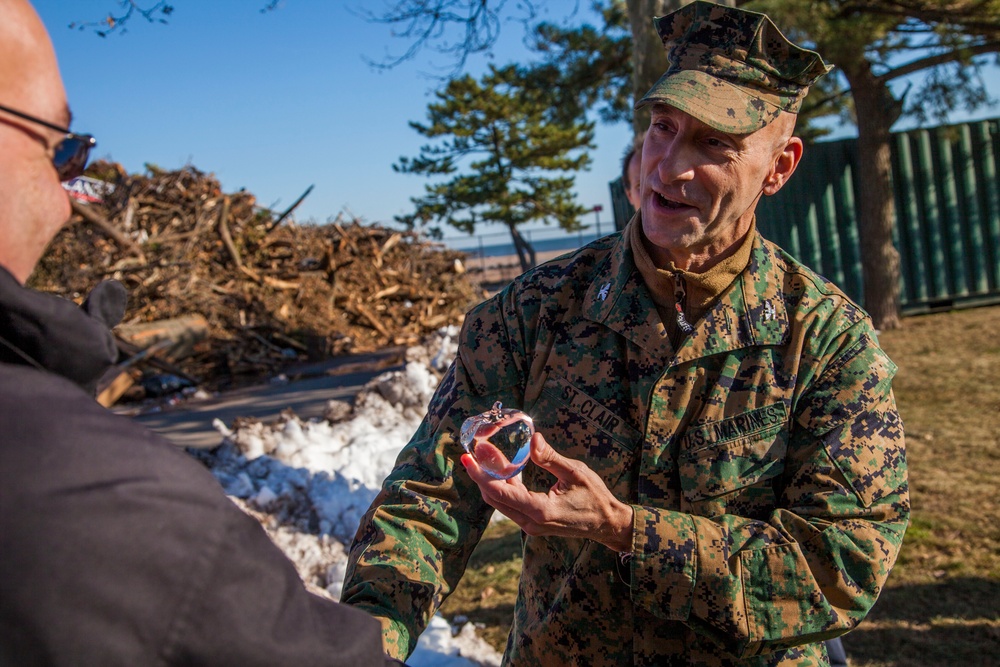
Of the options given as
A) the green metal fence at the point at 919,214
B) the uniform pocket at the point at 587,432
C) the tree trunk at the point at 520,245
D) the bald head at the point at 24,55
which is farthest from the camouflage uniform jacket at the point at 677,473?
the tree trunk at the point at 520,245

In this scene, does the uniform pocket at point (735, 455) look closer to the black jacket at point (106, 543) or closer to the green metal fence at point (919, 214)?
the black jacket at point (106, 543)

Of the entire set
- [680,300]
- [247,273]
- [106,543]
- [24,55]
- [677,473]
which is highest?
[247,273]

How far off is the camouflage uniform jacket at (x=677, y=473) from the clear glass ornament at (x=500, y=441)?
0.72 ft

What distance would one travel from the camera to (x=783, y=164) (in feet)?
7.43

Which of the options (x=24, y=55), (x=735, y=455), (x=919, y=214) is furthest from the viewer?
(x=919, y=214)

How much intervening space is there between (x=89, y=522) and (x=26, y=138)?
589 mm

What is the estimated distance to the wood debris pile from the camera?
12875 millimetres

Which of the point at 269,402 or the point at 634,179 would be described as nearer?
the point at 634,179

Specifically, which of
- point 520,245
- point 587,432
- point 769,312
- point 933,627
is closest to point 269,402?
point 933,627

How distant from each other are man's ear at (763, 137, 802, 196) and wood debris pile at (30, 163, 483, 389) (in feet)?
36.8

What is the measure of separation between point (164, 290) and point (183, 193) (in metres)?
3.20

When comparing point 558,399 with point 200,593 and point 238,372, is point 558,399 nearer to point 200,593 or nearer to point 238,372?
point 200,593

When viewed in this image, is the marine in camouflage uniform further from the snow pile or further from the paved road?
the paved road

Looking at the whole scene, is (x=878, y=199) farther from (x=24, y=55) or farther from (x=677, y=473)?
(x=24, y=55)
